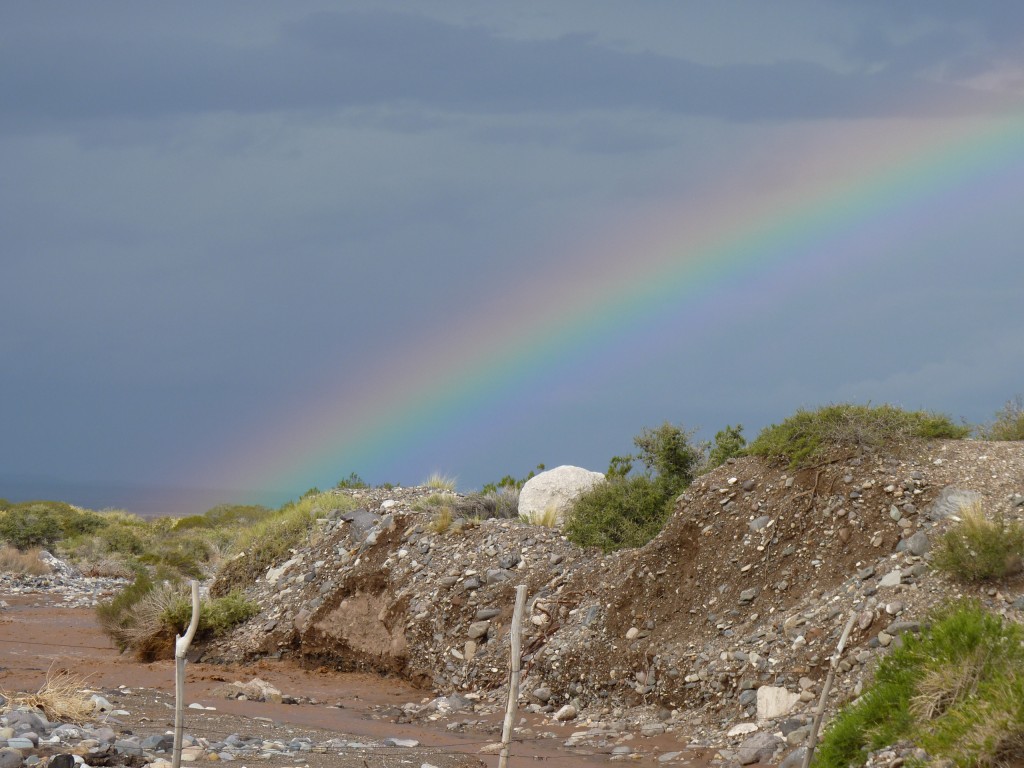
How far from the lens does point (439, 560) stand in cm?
1838

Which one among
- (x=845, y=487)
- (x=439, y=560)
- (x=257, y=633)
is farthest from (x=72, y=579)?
(x=845, y=487)

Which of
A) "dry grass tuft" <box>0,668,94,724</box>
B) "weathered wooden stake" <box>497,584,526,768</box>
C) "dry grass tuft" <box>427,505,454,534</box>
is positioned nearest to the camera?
"weathered wooden stake" <box>497,584,526,768</box>

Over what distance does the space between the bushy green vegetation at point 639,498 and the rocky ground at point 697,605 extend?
0.50 meters

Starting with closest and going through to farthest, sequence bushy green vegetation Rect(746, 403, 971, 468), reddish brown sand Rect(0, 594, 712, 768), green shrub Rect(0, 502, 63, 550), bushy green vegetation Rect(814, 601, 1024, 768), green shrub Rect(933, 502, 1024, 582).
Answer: bushy green vegetation Rect(814, 601, 1024, 768) < green shrub Rect(933, 502, 1024, 582) < reddish brown sand Rect(0, 594, 712, 768) < bushy green vegetation Rect(746, 403, 971, 468) < green shrub Rect(0, 502, 63, 550)

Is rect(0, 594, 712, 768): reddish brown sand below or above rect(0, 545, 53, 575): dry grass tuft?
below

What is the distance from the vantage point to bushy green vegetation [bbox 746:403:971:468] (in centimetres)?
1474

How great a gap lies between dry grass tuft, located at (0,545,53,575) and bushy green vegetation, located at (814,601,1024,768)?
2895 centimetres

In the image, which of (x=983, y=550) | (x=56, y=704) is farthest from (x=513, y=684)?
(x=983, y=550)

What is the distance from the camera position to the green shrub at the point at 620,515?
1719 centimetres

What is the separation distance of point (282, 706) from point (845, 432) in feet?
31.1

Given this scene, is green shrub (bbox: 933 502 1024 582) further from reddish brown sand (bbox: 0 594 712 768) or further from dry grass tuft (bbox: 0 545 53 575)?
dry grass tuft (bbox: 0 545 53 575)

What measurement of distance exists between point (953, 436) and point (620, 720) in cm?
692

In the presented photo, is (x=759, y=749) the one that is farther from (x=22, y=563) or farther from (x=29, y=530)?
(x=29, y=530)

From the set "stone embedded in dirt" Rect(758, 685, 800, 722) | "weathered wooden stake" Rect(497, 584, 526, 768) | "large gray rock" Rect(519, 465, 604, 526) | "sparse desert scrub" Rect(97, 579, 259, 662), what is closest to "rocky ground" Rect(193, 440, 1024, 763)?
"stone embedded in dirt" Rect(758, 685, 800, 722)
